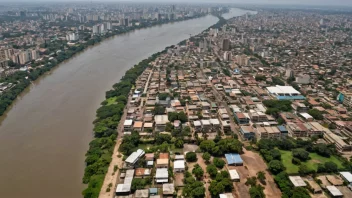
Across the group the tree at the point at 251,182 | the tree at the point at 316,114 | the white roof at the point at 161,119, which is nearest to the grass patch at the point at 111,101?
the white roof at the point at 161,119

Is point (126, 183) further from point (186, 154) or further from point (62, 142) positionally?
point (62, 142)

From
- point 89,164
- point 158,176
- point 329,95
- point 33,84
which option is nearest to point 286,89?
point 329,95

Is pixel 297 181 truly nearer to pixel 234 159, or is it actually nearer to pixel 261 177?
pixel 261 177

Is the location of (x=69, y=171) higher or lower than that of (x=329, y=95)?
lower

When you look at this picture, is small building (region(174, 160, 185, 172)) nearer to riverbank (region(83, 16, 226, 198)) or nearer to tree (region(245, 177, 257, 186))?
riverbank (region(83, 16, 226, 198))

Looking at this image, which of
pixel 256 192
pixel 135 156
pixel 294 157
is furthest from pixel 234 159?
pixel 135 156

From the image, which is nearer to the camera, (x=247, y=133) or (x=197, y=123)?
(x=247, y=133)

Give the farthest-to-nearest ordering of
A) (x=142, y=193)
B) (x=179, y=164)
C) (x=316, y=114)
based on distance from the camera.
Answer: (x=316, y=114), (x=179, y=164), (x=142, y=193)
